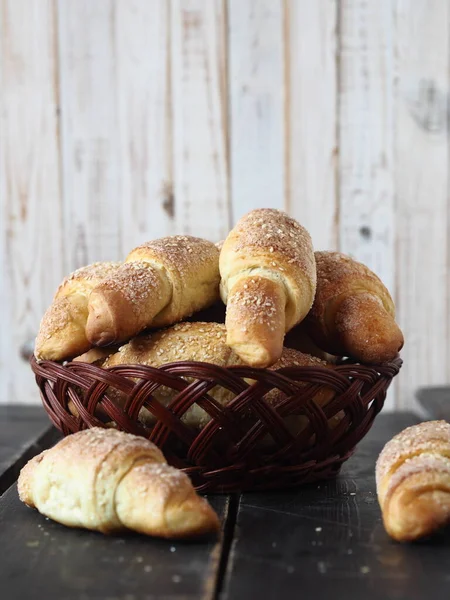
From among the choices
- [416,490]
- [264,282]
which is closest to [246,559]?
[416,490]

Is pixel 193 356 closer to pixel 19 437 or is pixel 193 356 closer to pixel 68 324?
pixel 68 324

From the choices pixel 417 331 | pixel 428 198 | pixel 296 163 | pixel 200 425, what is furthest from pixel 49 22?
pixel 200 425

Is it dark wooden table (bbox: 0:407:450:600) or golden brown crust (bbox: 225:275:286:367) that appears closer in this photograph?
dark wooden table (bbox: 0:407:450:600)

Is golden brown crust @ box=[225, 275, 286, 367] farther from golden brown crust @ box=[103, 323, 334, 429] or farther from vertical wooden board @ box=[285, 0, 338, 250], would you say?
vertical wooden board @ box=[285, 0, 338, 250]

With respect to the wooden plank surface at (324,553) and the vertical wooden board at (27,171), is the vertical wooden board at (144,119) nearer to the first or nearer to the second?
the vertical wooden board at (27,171)

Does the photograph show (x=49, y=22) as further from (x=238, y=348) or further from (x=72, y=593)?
(x=72, y=593)

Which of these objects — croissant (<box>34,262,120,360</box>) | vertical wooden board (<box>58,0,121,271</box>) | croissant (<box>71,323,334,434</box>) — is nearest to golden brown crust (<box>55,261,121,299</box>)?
croissant (<box>34,262,120,360</box>)
